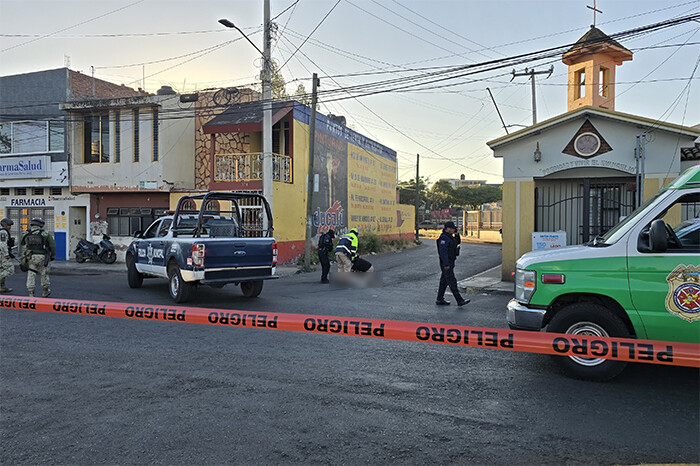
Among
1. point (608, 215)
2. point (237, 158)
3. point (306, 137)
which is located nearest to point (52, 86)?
point (237, 158)

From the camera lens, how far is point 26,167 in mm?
23328

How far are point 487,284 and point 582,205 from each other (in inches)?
125

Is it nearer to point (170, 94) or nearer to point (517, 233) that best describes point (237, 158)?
point (170, 94)

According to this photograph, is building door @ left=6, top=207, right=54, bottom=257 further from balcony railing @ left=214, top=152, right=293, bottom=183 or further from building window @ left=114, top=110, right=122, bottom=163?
balcony railing @ left=214, top=152, right=293, bottom=183

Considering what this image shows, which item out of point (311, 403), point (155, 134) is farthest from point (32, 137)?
point (311, 403)

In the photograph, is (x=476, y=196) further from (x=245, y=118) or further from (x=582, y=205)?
(x=582, y=205)

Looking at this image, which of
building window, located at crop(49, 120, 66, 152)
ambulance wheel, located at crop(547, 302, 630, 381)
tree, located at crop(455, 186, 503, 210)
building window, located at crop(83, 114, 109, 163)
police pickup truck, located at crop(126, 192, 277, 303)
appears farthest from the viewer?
tree, located at crop(455, 186, 503, 210)

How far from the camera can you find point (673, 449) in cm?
372

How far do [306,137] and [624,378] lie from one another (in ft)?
60.9

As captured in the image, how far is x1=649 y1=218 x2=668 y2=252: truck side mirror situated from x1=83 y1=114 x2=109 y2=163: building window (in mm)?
22330

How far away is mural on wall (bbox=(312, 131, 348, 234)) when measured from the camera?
76.7 feet

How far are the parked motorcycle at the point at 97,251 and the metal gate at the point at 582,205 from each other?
53.2ft

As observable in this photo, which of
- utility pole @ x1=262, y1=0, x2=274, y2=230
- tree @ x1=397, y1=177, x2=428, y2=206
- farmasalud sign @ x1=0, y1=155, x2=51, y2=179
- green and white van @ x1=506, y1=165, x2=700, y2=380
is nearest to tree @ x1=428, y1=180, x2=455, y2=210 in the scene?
tree @ x1=397, y1=177, x2=428, y2=206

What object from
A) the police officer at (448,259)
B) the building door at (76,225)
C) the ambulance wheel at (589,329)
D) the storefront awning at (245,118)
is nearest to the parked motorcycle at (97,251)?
the building door at (76,225)
